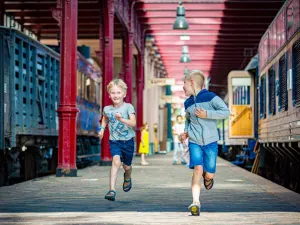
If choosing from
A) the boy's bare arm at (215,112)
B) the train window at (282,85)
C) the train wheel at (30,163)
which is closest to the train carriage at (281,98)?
the train window at (282,85)

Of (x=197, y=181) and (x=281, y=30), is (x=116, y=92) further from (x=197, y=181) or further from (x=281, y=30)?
(x=281, y=30)

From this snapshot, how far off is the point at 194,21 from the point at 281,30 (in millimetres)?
17392

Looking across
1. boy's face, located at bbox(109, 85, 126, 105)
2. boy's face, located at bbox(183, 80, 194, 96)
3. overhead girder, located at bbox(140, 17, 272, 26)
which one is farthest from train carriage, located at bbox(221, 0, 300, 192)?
overhead girder, located at bbox(140, 17, 272, 26)

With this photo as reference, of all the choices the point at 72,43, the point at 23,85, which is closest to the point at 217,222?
the point at 72,43

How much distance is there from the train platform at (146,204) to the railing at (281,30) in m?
2.67

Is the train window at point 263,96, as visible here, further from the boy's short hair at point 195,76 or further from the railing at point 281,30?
the boy's short hair at point 195,76

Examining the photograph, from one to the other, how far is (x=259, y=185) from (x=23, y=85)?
6249 millimetres

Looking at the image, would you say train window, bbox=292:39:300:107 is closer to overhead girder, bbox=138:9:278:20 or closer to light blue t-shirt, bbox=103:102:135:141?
light blue t-shirt, bbox=103:102:135:141

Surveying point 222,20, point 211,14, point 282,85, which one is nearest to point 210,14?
point 211,14

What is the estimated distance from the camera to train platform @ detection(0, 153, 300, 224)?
21.4 ft

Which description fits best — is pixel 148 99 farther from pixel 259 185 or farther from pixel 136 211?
pixel 136 211

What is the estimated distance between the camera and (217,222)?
6312mm

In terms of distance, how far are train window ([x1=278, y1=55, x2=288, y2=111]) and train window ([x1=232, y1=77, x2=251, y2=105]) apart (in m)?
9.58

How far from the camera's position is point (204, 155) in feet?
23.2
